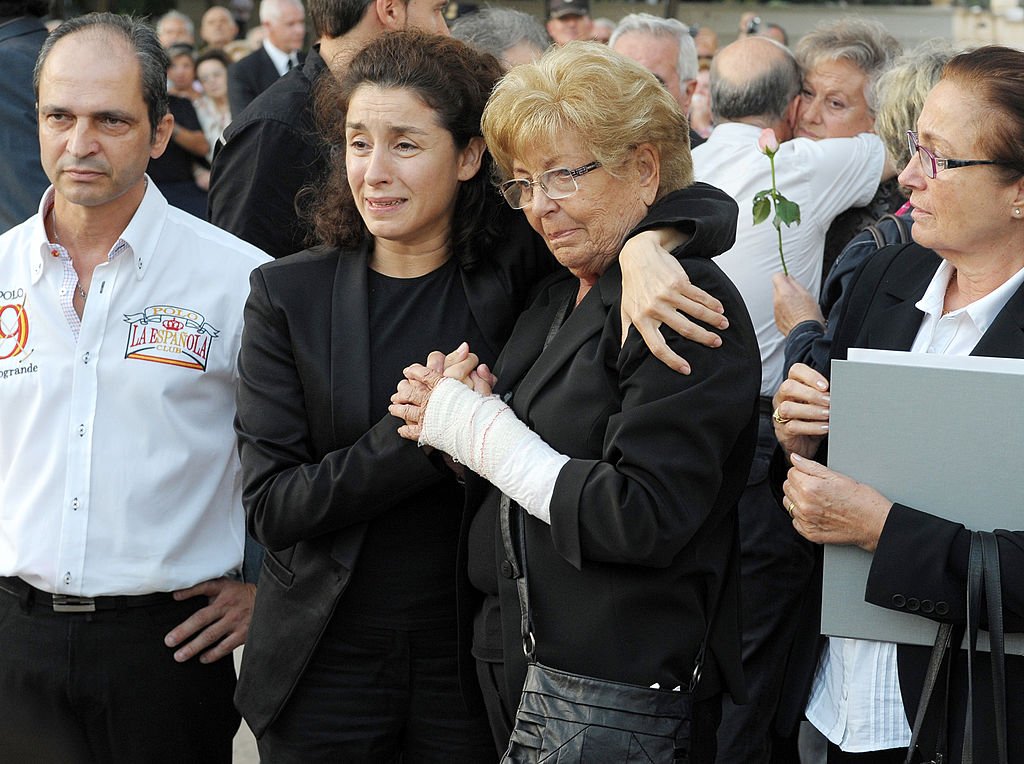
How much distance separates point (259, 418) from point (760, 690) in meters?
1.85

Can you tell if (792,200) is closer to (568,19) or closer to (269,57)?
(269,57)

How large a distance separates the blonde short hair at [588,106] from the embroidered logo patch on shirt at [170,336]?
0.94 m

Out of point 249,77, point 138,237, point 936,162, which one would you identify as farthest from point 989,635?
point 249,77

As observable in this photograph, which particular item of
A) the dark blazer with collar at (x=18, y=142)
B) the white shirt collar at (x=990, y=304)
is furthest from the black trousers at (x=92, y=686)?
the white shirt collar at (x=990, y=304)

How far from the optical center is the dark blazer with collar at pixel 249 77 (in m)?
7.52

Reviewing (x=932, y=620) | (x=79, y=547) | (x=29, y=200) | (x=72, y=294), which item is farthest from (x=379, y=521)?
(x=29, y=200)

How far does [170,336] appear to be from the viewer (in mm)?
2852

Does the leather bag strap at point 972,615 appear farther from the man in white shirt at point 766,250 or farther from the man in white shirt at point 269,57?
the man in white shirt at point 269,57

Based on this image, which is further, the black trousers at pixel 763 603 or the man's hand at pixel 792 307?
the black trousers at pixel 763 603

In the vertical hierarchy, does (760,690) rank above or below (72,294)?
below

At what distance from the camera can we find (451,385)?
234cm

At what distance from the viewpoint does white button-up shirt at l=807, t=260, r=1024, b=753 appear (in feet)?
7.95

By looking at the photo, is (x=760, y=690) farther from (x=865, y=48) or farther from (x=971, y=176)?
(x=865, y=48)

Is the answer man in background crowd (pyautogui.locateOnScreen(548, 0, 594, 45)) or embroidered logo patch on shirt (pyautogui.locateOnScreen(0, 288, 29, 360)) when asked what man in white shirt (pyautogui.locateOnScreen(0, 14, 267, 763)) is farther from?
man in background crowd (pyautogui.locateOnScreen(548, 0, 594, 45))
